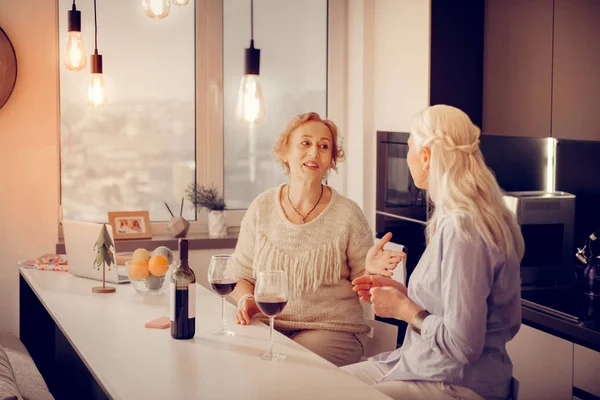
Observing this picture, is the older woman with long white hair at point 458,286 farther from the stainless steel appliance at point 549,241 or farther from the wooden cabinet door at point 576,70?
the stainless steel appliance at point 549,241

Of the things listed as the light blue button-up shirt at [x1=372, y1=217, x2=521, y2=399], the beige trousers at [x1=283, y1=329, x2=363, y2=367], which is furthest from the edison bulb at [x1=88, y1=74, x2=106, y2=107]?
the light blue button-up shirt at [x1=372, y1=217, x2=521, y2=399]

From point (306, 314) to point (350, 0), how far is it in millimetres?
2505

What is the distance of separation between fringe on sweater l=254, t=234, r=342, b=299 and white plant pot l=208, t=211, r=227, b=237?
5.22 feet

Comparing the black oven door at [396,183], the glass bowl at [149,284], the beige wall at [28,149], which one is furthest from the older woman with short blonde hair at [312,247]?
the beige wall at [28,149]

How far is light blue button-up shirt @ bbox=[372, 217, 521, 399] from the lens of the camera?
2062 millimetres

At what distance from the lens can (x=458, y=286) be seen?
2.06 metres

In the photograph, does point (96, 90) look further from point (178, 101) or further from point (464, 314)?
point (464, 314)

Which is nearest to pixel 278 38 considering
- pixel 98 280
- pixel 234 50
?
pixel 234 50

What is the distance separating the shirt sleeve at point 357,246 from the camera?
121 inches

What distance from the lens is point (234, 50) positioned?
4.77 m

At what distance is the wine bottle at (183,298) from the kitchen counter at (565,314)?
4.26 feet

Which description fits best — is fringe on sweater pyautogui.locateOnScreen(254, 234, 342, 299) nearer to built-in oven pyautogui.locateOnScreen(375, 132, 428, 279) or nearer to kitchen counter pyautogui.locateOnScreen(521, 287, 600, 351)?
kitchen counter pyautogui.locateOnScreen(521, 287, 600, 351)

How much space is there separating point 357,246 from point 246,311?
68cm

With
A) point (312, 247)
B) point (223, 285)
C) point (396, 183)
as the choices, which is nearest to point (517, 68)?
point (396, 183)
